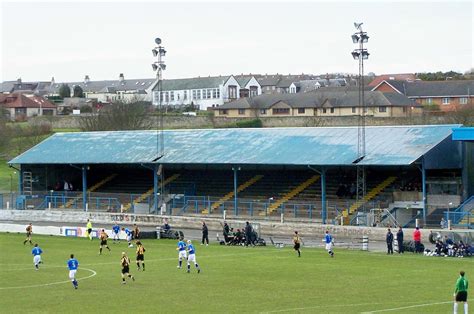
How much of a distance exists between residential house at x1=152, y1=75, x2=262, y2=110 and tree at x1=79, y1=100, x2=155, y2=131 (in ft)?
193

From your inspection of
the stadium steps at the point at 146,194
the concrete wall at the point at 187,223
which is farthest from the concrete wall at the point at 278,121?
the concrete wall at the point at 187,223

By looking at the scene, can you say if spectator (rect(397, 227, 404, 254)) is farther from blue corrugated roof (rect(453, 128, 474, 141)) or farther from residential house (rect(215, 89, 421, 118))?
residential house (rect(215, 89, 421, 118))

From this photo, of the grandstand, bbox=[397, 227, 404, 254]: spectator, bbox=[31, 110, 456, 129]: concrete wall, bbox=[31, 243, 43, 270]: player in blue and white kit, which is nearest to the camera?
bbox=[31, 243, 43, 270]: player in blue and white kit

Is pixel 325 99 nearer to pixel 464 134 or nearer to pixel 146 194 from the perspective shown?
pixel 146 194

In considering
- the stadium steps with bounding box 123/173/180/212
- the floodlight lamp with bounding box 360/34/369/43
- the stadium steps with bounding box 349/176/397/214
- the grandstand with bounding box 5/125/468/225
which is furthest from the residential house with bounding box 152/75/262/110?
the floodlight lamp with bounding box 360/34/369/43

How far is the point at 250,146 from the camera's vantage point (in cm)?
7131

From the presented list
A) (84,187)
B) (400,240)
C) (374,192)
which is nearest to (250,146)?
(374,192)

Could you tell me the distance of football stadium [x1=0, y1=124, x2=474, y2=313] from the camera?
36000 mm

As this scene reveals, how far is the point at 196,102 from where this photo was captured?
176375 millimetres

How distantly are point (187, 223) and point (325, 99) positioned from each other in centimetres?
6193

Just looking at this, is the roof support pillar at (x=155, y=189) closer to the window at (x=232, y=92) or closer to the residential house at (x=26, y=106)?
the residential house at (x=26, y=106)

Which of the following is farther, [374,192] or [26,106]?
[26,106]

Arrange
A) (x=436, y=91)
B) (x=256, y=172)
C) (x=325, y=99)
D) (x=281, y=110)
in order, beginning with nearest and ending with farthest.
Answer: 1. (x=256, y=172)
2. (x=325, y=99)
3. (x=436, y=91)
4. (x=281, y=110)

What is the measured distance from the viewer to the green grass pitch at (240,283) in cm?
3281
